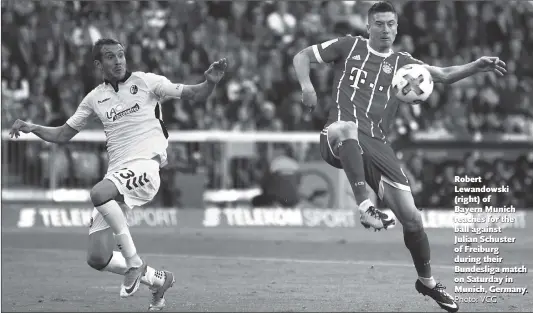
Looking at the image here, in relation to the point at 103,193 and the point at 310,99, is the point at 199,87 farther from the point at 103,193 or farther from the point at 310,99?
the point at 103,193

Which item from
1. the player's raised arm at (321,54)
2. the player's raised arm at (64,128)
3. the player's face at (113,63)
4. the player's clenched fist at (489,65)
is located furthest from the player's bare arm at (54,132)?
the player's clenched fist at (489,65)

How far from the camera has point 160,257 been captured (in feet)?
47.0

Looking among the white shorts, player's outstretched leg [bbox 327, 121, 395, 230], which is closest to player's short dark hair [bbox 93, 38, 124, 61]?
the white shorts

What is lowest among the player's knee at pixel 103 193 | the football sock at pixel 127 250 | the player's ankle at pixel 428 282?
the player's ankle at pixel 428 282

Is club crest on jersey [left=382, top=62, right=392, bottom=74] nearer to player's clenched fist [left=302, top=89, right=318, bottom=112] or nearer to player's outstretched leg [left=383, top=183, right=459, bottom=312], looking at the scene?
player's clenched fist [left=302, top=89, right=318, bottom=112]

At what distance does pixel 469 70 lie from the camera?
9742 millimetres

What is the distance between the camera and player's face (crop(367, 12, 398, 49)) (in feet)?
32.0

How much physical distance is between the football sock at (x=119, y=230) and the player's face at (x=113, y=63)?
121 centimetres

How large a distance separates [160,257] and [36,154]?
17.2 feet

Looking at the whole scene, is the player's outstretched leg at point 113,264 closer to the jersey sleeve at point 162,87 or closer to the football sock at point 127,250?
the football sock at point 127,250

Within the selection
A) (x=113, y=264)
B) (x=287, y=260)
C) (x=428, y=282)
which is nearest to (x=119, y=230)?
(x=113, y=264)

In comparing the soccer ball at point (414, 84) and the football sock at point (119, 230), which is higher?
the soccer ball at point (414, 84)

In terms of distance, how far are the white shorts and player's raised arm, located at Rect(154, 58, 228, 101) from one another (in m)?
0.65

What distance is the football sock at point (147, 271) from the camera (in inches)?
384
